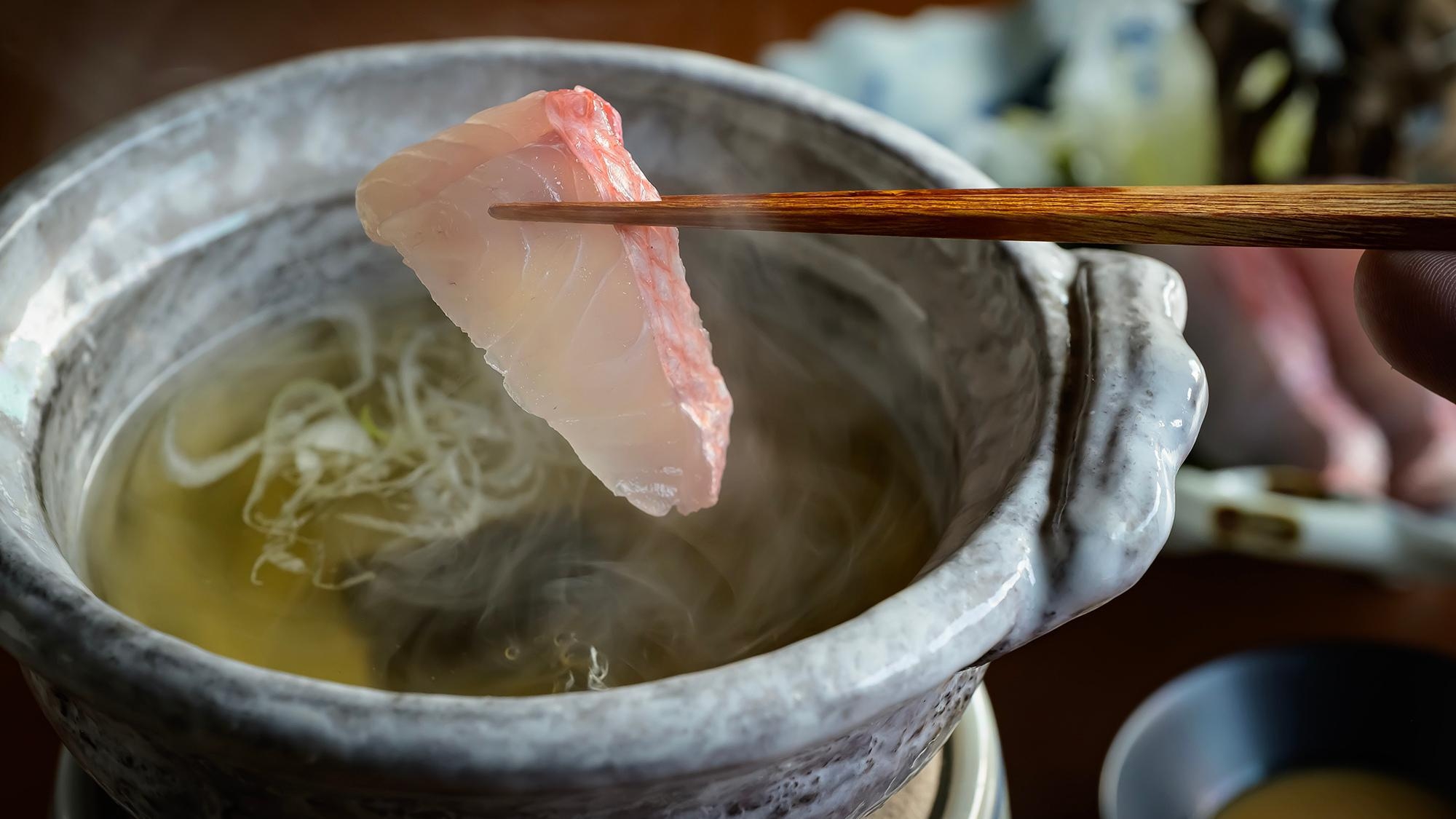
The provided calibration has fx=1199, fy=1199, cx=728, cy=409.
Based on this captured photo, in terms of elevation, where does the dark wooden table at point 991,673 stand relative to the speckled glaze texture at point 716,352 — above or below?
below

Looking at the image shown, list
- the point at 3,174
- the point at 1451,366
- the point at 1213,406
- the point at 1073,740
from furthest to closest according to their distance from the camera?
the point at 3,174
the point at 1213,406
the point at 1073,740
the point at 1451,366

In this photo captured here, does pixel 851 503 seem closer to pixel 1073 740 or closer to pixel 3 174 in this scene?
pixel 1073 740

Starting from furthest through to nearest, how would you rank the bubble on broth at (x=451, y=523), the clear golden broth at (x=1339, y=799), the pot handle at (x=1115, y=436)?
the clear golden broth at (x=1339, y=799), the bubble on broth at (x=451, y=523), the pot handle at (x=1115, y=436)

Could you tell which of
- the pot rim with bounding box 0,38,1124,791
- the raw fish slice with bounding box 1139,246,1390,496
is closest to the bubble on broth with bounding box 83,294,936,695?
the pot rim with bounding box 0,38,1124,791

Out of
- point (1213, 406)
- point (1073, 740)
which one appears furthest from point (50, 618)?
point (1213, 406)

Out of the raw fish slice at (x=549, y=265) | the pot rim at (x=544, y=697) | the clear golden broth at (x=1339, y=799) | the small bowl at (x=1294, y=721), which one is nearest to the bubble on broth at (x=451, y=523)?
the raw fish slice at (x=549, y=265)

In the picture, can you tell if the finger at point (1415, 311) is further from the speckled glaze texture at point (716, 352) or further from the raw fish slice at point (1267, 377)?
the raw fish slice at point (1267, 377)

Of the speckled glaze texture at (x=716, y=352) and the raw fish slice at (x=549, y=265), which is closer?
the speckled glaze texture at (x=716, y=352)

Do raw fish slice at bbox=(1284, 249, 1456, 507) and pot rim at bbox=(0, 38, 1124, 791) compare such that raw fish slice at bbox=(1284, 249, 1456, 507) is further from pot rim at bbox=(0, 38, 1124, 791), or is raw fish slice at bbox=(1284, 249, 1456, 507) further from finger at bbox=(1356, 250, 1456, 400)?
pot rim at bbox=(0, 38, 1124, 791)
